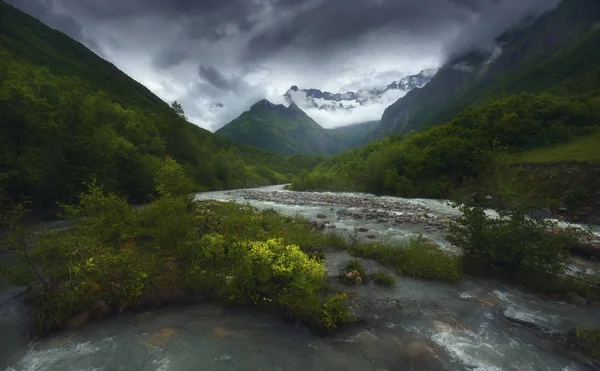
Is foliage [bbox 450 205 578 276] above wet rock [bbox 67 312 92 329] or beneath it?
above

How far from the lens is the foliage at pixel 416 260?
12.1 meters

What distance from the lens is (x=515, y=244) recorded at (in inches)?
453

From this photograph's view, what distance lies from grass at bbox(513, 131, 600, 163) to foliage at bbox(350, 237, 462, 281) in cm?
3307

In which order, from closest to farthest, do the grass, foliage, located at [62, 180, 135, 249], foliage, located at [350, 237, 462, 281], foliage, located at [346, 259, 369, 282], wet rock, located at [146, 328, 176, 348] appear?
wet rock, located at [146, 328, 176, 348] < foliage, located at [62, 180, 135, 249] < foliage, located at [346, 259, 369, 282] < foliage, located at [350, 237, 462, 281] < the grass

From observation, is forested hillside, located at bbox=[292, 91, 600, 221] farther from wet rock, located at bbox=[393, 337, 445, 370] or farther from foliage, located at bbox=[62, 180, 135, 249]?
foliage, located at bbox=[62, 180, 135, 249]

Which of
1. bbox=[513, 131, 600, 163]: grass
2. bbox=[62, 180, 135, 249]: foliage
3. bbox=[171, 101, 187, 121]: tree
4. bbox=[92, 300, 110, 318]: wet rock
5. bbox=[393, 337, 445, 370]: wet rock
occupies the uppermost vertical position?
bbox=[171, 101, 187, 121]: tree

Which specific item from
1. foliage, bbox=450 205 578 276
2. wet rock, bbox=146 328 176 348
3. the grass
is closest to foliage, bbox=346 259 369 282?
foliage, bbox=450 205 578 276

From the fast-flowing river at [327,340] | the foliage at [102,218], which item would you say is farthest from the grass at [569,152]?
the foliage at [102,218]

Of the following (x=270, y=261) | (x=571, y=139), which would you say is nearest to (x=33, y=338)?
(x=270, y=261)

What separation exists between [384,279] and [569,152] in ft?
147

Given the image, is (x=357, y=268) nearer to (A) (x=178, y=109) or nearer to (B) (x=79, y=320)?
Answer: (B) (x=79, y=320)

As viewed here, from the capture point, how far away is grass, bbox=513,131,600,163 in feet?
112

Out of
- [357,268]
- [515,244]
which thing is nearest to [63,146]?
[357,268]

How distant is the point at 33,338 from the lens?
7777 mm
